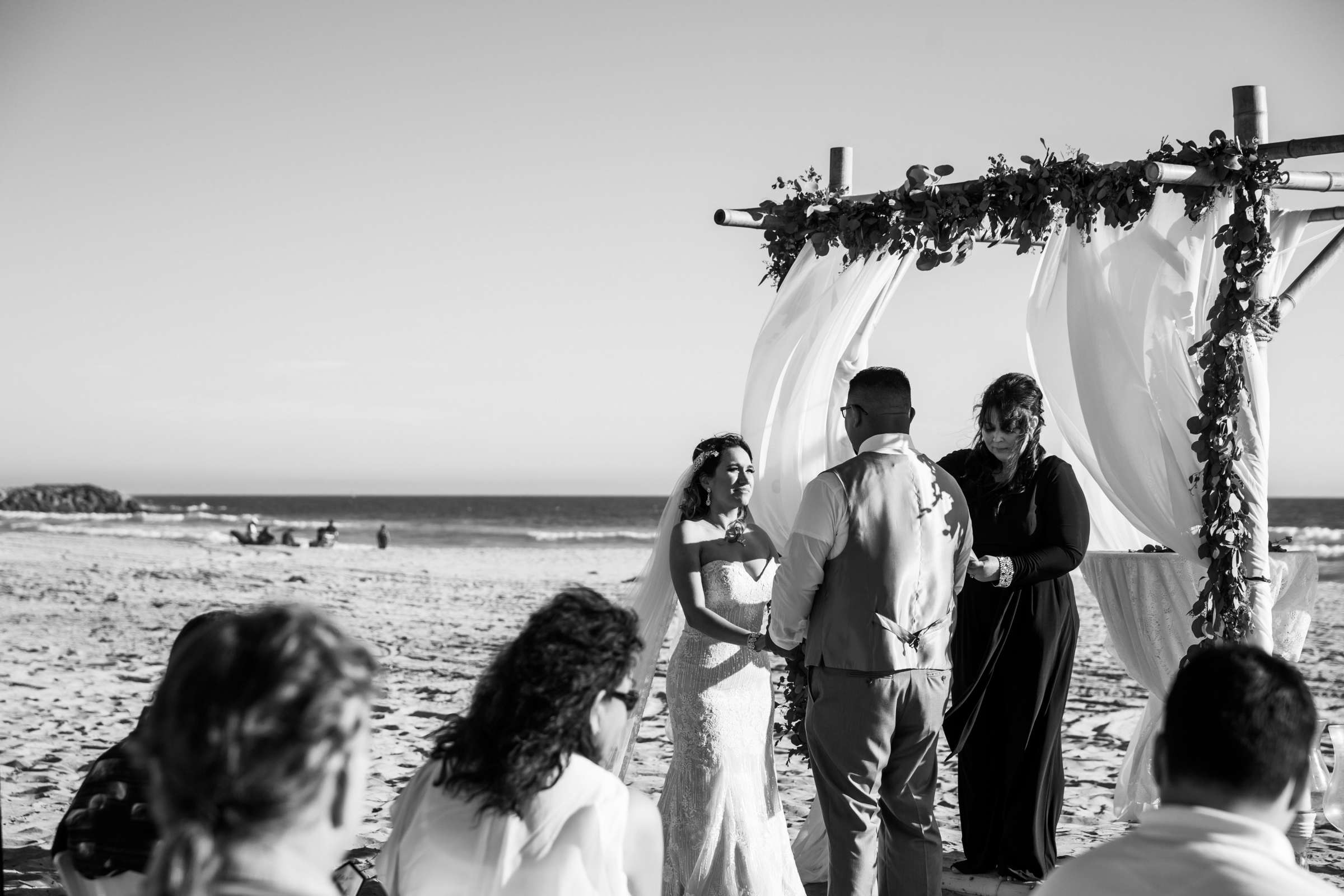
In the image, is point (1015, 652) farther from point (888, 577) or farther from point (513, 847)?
point (513, 847)

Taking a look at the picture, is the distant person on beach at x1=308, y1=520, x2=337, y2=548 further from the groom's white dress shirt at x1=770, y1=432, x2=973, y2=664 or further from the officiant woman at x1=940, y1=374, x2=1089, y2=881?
the groom's white dress shirt at x1=770, y1=432, x2=973, y2=664

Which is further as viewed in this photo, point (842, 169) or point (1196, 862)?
point (842, 169)

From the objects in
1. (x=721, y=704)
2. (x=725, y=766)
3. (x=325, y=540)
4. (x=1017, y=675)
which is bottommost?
(x=325, y=540)

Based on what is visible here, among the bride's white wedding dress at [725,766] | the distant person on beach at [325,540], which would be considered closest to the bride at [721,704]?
the bride's white wedding dress at [725,766]

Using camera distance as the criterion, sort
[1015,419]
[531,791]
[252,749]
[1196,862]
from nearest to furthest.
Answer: [252,749]
[1196,862]
[531,791]
[1015,419]

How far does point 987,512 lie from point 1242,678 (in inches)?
126

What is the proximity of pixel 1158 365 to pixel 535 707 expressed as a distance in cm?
316

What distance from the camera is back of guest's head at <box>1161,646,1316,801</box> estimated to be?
1725 mm

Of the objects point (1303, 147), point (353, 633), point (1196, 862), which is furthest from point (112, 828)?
point (353, 633)

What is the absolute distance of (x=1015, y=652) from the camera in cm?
487

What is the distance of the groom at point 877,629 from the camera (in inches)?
156

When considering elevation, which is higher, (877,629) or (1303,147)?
(1303,147)

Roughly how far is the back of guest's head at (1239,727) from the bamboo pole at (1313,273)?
3.05 meters

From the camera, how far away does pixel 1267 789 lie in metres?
1.73
